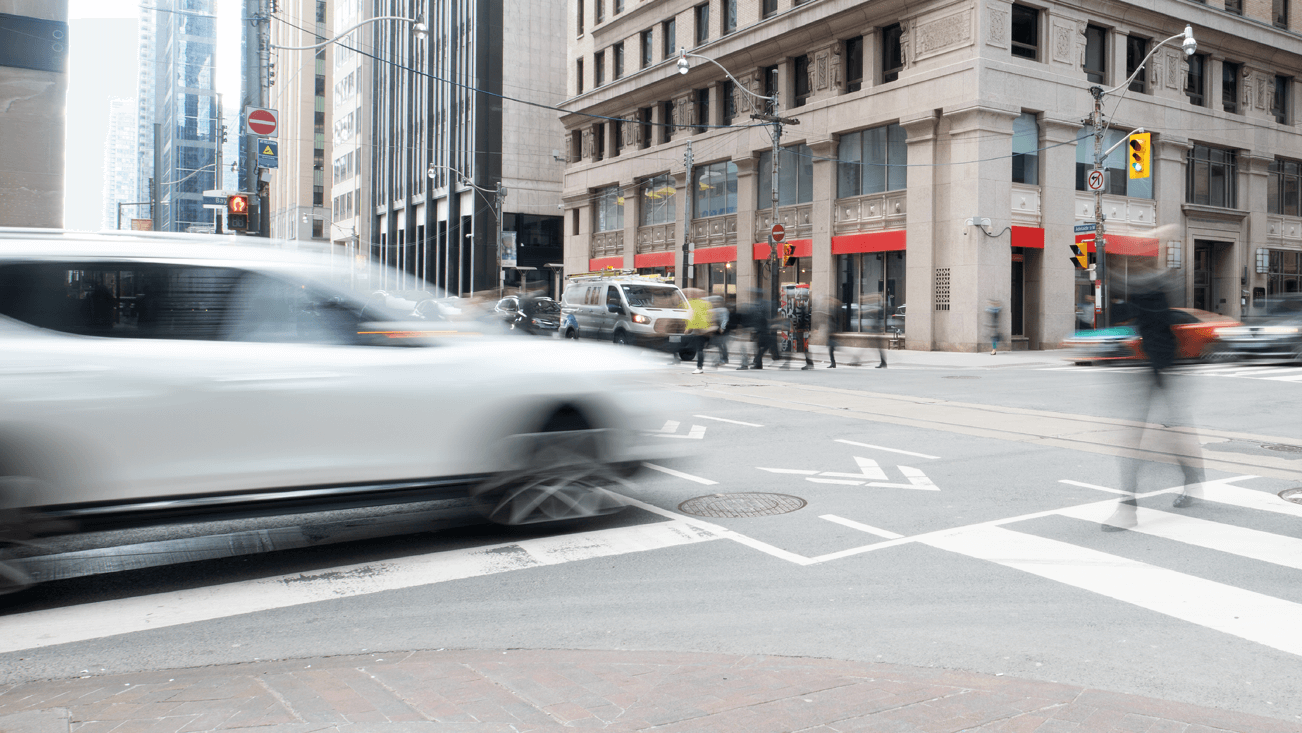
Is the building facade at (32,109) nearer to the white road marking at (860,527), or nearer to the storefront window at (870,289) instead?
the white road marking at (860,527)

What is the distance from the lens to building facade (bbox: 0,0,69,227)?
47.2ft

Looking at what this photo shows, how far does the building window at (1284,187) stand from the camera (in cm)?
3978

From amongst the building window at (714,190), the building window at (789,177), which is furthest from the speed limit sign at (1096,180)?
the building window at (714,190)

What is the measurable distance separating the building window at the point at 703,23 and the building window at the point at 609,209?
9219 mm

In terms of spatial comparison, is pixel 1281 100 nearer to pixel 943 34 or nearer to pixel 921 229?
pixel 943 34

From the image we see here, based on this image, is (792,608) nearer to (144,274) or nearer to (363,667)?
(363,667)

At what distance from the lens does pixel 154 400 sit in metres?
5.08

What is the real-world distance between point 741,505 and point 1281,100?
43.5 meters

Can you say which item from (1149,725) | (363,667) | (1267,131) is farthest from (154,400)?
(1267,131)

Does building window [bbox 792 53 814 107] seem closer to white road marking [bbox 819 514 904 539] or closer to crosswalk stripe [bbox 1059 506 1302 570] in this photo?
crosswalk stripe [bbox 1059 506 1302 570]

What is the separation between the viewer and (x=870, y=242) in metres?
33.5

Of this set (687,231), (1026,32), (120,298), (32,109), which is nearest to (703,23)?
(687,231)

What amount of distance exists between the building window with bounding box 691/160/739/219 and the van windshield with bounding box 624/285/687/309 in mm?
17049

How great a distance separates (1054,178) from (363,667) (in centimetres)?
3215
